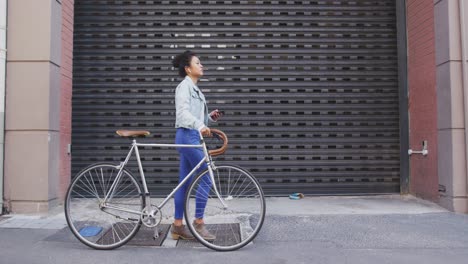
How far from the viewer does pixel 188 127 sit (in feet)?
13.7

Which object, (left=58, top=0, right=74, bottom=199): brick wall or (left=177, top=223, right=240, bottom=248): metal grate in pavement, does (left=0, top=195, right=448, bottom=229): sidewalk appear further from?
(left=177, top=223, right=240, bottom=248): metal grate in pavement

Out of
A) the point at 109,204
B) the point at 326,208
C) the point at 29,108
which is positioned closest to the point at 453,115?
the point at 326,208

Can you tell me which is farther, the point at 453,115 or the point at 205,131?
the point at 453,115

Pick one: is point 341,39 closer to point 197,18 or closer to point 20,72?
point 197,18

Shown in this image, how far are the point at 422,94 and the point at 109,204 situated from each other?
185 inches

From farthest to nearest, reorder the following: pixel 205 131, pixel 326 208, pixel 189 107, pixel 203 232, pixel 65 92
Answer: pixel 65 92
pixel 326 208
pixel 189 107
pixel 203 232
pixel 205 131

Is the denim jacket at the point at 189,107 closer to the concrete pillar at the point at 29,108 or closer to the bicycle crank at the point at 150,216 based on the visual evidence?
the bicycle crank at the point at 150,216

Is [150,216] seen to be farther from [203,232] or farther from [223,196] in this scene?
[223,196]

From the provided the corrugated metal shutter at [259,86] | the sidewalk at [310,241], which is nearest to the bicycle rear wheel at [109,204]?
the sidewalk at [310,241]

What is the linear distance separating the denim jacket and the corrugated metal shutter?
236cm

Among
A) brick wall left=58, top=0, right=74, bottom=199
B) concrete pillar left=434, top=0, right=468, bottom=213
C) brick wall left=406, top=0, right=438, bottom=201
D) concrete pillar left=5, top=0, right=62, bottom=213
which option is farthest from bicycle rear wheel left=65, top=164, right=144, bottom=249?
brick wall left=406, top=0, right=438, bottom=201

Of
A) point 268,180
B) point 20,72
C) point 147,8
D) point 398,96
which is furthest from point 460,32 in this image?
point 20,72

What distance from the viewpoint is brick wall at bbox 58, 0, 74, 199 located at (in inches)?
234

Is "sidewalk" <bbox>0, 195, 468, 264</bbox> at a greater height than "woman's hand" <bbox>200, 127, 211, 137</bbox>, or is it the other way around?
"woman's hand" <bbox>200, 127, 211, 137</bbox>
